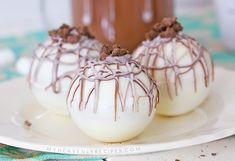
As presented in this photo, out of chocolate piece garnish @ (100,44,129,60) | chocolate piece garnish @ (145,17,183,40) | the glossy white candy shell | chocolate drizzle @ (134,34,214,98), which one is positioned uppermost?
chocolate piece garnish @ (145,17,183,40)

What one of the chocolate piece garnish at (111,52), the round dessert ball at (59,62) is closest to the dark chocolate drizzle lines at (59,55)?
the round dessert ball at (59,62)

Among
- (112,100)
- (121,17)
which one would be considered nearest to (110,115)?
(112,100)

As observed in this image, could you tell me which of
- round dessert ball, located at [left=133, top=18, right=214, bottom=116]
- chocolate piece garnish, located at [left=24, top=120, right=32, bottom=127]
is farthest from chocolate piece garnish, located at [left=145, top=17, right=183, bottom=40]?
chocolate piece garnish, located at [left=24, top=120, right=32, bottom=127]

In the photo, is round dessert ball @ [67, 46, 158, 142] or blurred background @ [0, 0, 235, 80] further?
blurred background @ [0, 0, 235, 80]

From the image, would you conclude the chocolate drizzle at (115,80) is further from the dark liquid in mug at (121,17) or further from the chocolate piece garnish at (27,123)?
the dark liquid in mug at (121,17)

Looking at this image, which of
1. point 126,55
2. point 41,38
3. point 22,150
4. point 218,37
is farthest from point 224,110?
point 41,38

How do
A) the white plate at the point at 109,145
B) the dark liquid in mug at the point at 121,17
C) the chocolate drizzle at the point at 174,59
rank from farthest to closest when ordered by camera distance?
1. the dark liquid in mug at the point at 121,17
2. the chocolate drizzle at the point at 174,59
3. the white plate at the point at 109,145

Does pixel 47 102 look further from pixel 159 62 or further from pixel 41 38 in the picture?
pixel 41 38

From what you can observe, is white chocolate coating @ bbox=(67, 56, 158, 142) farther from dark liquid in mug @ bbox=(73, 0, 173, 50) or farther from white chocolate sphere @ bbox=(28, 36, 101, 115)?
dark liquid in mug @ bbox=(73, 0, 173, 50)
